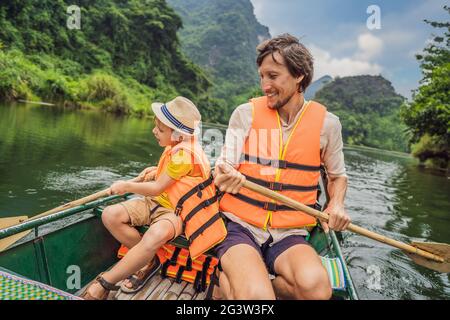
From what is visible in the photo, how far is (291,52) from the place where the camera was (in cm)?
196

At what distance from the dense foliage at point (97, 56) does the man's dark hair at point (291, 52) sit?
18.9 m

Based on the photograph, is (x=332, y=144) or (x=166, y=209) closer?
(x=332, y=144)

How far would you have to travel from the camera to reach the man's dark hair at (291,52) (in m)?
1.96

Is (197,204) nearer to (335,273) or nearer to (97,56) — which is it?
(335,273)

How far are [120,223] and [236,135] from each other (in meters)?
1.01

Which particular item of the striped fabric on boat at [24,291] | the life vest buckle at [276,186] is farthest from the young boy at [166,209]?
the striped fabric on boat at [24,291]

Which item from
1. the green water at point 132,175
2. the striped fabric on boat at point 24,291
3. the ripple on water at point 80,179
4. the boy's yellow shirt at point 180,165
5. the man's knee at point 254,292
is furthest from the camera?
the ripple on water at point 80,179

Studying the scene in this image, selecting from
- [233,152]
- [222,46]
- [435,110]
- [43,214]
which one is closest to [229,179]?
[233,152]

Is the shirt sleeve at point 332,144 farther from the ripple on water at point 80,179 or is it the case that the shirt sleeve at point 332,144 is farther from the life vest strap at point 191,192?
the ripple on water at point 80,179

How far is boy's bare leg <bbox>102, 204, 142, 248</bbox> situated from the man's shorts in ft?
2.32

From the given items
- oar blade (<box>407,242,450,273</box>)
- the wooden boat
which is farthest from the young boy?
oar blade (<box>407,242,450,273</box>)

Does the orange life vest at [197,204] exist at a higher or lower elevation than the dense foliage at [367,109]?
lower

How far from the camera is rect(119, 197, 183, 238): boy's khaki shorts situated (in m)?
2.34
